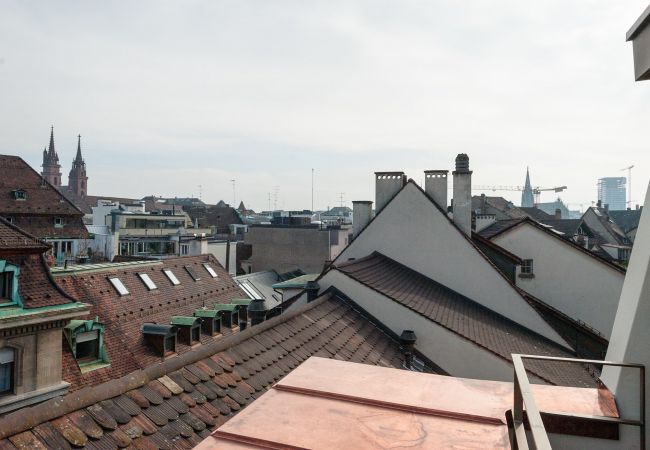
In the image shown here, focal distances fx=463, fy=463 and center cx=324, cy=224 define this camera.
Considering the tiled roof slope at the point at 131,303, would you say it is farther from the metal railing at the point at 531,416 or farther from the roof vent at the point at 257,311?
the metal railing at the point at 531,416

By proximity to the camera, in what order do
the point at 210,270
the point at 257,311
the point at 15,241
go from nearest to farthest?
the point at 257,311
the point at 15,241
the point at 210,270

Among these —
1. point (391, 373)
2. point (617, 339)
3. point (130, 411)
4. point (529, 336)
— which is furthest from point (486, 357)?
point (130, 411)

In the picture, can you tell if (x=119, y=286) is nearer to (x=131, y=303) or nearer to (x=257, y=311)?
(x=131, y=303)

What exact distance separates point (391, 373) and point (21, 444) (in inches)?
158

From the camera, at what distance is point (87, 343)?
19672mm

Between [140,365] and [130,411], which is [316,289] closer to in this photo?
[130,411]

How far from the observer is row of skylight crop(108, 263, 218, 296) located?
80.5ft

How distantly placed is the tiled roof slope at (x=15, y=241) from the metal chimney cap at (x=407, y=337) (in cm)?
1341

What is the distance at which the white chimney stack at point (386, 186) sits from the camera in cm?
1913

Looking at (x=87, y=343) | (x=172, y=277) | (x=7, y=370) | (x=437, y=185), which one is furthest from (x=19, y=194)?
(x=437, y=185)

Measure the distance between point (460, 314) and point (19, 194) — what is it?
4666 centimetres

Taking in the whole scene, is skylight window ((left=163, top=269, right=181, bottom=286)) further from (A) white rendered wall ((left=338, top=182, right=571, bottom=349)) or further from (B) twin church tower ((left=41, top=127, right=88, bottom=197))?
(B) twin church tower ((left=41, top=127, right=88, bottom=197))

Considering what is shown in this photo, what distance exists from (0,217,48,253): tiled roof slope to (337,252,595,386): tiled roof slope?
11263 mm

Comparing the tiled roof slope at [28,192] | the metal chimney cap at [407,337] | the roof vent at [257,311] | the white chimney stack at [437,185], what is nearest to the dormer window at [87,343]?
the roof vent at [257,311]
